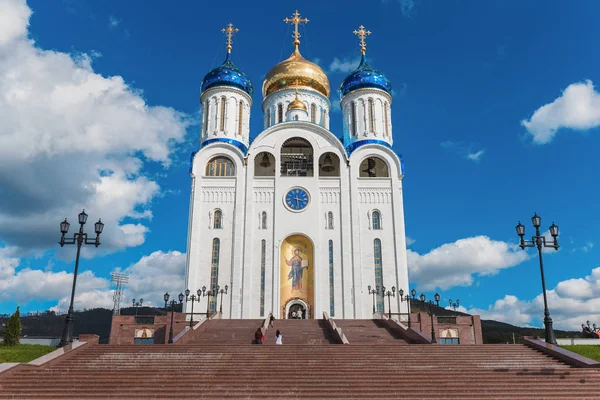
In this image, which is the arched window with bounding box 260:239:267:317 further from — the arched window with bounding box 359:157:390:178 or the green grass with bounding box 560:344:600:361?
the green grass with bounding box 560:344:600:361

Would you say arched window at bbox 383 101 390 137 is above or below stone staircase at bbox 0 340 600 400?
above

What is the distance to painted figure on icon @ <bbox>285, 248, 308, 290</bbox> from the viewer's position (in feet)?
97.8

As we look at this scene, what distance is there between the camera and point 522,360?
13.4 m

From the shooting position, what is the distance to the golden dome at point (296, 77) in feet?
123

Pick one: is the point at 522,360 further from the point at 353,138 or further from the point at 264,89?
the point at 264,89

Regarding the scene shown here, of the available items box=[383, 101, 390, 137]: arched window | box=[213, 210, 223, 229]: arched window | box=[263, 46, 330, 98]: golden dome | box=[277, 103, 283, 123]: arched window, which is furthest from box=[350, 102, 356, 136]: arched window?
box=[213, 210, 223, 229]: arched window

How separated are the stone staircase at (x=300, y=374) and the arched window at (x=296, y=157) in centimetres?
2006

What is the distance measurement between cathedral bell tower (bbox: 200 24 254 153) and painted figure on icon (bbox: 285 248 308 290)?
7.65 m

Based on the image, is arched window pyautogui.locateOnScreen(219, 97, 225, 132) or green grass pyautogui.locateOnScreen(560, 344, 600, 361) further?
arched window pyautogui.locateOnScreen(219, 97, 225, 132)

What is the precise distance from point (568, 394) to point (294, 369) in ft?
19.2

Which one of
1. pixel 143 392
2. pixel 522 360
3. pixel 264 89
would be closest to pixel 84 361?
pixel 143 392

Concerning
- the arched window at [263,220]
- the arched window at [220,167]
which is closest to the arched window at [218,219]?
the arched window at [263,220]

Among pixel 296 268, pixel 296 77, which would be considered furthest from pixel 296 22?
pixel 296 268

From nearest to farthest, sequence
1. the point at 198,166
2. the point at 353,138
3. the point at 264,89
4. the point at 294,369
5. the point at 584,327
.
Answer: the point at 294,369
the point at 584,327
the point at 198,166
the point at 353,138
the point at 264,89
